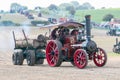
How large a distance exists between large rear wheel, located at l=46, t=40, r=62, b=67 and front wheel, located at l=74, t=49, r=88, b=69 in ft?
2.49

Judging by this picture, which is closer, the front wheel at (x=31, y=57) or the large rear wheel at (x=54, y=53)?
the large rear wheel at (x=54, y=53)

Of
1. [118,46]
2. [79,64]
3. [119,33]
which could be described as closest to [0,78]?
[79,64]

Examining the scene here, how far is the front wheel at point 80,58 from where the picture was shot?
843 inches

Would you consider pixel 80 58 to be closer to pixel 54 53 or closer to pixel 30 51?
pixel 54 53

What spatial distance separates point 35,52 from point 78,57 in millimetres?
3041

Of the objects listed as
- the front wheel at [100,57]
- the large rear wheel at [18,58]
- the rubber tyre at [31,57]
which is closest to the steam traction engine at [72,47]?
the front wheel at [100,57]

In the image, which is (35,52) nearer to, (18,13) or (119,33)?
(119,33)

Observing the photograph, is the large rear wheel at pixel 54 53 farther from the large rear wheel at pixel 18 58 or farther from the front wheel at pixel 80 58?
the large rear wheel at pixel 18 58

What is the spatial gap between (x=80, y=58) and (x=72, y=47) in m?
1.06

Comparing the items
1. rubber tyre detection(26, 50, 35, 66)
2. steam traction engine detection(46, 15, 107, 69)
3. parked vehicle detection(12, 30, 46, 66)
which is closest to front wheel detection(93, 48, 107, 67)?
steam traction engine detection(46, 15, 107, 69)

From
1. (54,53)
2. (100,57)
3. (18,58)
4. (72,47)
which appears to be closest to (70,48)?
(72,47)

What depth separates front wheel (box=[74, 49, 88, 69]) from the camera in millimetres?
21406

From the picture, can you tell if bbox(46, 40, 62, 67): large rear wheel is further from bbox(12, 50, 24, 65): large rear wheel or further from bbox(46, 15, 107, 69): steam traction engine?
bbox(12, 50, 24, 65): large rear wheel

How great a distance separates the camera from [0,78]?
17.9m
